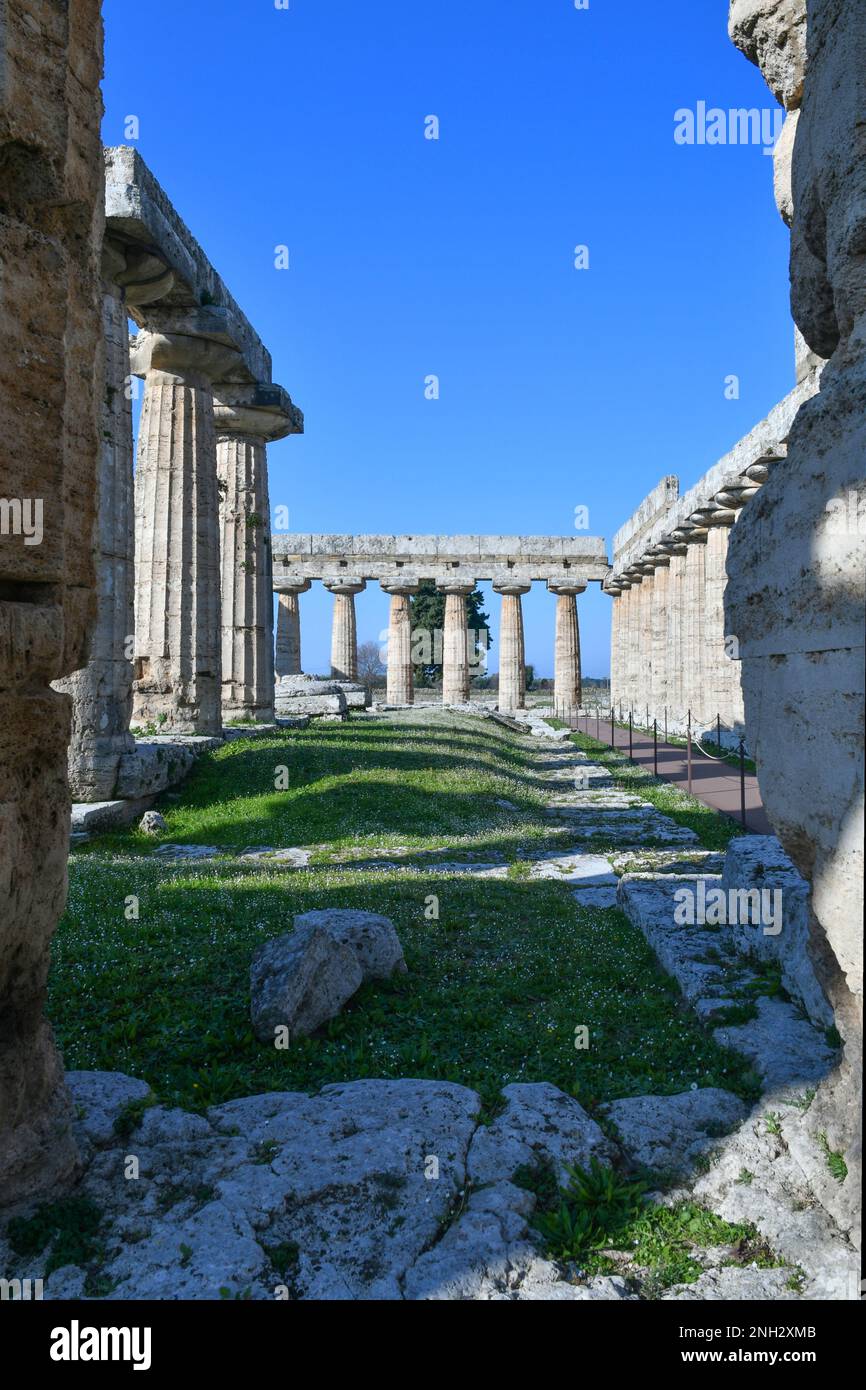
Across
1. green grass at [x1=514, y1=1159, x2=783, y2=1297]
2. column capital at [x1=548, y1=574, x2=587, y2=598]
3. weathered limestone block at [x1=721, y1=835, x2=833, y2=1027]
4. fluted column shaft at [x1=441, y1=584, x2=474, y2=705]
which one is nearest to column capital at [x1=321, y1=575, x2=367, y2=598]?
fluted column shaft at [x1=441, y1=584, x2=474, y2=705]

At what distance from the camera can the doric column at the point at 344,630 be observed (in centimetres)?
3444

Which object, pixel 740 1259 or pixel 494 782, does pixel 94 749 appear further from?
pixel 740 1259

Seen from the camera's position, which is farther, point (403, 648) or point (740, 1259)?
point (403, 648)

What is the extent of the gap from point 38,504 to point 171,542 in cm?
1088

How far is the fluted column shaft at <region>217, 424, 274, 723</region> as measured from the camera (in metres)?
16.3

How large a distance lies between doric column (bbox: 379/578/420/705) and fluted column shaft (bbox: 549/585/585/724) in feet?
19.5

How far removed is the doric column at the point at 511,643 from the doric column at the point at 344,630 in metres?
5.82

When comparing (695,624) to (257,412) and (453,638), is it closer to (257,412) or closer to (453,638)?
(453,638)

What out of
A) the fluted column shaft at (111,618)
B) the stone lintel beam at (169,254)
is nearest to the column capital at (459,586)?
the stone lintel beam at (169,254)

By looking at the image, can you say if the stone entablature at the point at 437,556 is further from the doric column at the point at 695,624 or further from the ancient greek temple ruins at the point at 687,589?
the doric column at the point at 695,624

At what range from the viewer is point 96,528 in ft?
10.2

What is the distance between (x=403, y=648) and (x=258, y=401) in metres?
19.4
